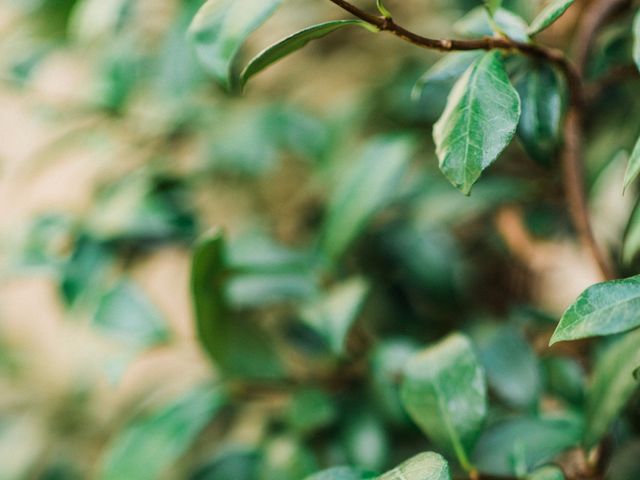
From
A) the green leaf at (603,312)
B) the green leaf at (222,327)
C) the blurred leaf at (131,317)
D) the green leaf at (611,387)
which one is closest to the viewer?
the green leaf at (603,312)

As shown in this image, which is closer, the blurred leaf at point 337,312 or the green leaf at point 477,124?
the green leaf at point 477,124

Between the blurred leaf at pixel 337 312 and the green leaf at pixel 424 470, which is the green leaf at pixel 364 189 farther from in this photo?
the green leaf at pixel 424 470

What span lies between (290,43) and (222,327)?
34 cm

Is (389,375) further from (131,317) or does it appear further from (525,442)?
(131,317)

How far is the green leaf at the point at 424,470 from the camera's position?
0.34 meters

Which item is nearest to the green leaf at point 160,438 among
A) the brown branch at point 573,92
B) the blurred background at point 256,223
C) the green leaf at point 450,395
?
the blurred background at point 256,223

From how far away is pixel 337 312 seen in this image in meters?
0.61

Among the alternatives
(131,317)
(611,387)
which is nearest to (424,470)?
(611,387)

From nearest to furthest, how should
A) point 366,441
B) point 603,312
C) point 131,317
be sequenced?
point 603,312
point 366,441
point 131,317

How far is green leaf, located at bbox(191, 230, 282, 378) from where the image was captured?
1.87 ft

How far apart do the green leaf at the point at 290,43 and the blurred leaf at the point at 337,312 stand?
0.88 ft

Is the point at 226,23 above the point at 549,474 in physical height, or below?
above

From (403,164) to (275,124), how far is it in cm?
27

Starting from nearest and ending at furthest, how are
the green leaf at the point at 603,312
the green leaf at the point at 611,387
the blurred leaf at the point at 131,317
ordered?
1. the green leaf at the point at 603,312
2. the green leaf at the point at 611,387
3. the blurred leaf at the point at 131,317
